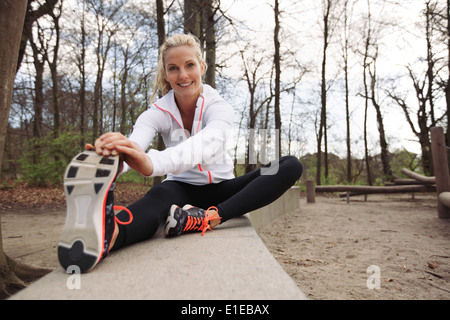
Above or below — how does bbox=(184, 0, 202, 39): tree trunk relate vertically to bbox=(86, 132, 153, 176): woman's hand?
above

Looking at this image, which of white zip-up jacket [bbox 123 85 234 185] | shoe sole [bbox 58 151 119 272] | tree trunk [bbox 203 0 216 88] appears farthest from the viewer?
tree trunk [bbox 203 0 216 88]

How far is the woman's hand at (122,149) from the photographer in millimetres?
1241

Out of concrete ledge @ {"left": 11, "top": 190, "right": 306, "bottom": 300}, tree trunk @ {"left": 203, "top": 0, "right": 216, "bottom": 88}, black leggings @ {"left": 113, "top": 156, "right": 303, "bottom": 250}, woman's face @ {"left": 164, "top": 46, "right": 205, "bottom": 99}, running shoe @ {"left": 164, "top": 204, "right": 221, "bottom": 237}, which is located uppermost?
tree trunk @ {"left": 203, "top": 0, "right": 216, "bottom": 88}

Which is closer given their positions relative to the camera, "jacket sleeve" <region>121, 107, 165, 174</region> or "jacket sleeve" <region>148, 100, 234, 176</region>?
"jacket sleeve" <region>148, 100, 234, 176</region>

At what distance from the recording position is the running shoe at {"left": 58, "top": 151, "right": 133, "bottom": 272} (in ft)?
3.83

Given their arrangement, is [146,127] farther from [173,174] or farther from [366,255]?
[366,255]

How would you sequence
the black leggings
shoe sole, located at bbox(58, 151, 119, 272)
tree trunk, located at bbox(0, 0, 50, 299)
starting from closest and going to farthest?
shoe sole, located at bbox(58, 151, 119, 272) → the black leggings → tree trunk, located at bbox(0, 0, 50, 299)

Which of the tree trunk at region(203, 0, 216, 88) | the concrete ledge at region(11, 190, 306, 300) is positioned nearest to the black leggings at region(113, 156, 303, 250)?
the concrete ledge at region(11, 190, 306, 300)

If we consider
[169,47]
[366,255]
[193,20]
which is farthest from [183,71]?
[193,20]

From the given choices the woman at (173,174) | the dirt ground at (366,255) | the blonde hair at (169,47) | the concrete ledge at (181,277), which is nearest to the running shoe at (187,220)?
the woman at (173,174)

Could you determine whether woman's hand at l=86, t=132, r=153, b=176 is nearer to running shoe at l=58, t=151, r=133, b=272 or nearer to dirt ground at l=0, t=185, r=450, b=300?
running shoe at l=58, t=151, r=133, b=272

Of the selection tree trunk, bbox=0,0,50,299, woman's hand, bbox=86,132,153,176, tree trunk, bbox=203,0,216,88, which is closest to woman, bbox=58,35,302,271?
woman's hand, bbox=86,132,153,176
